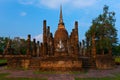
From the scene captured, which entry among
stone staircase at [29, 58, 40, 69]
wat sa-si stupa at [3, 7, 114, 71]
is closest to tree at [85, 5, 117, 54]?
wat sa-si stupa at [3, 7, 114, 71]

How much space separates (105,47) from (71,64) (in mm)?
30376

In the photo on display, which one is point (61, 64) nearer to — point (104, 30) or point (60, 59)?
point (60, 59)

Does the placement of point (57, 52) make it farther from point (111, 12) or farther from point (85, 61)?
point (111, 12)

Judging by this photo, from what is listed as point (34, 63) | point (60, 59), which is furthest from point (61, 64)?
point (34, 63)

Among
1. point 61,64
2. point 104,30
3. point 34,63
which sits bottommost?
point 61,64

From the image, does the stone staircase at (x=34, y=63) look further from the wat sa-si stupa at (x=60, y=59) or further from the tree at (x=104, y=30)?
the tree at (x=104, y=30)

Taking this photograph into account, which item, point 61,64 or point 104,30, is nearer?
point 61,64

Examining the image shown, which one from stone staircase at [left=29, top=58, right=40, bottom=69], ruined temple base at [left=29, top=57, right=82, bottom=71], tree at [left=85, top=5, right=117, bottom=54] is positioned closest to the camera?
ruined temple base at [left=29, top=57, right=82, bottom=71]

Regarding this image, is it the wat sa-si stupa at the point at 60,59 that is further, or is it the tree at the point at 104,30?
the tree at the point at 104,30

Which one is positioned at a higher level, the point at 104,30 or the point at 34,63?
the point at 104,30

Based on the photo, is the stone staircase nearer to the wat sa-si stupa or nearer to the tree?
the wat sa-si stupa

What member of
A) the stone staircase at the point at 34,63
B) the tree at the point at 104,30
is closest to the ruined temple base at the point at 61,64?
Result: the stone staircase at the point at 34,63

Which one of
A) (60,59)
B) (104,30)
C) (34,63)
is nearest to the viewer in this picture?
(60,59)

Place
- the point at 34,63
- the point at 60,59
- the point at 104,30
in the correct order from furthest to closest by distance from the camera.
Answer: the point at 104,30 < the point at 34,63 < the point at 60,59
